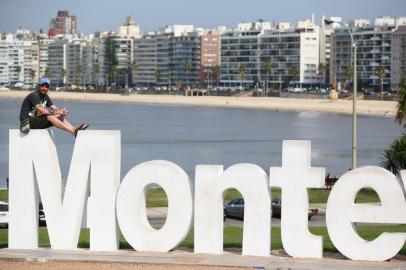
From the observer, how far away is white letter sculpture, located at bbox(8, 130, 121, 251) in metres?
15.1

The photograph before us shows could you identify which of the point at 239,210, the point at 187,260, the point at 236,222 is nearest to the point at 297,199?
the point at 187,260

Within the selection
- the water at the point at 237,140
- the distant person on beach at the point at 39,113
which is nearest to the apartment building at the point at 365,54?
the water at the point at 237,140

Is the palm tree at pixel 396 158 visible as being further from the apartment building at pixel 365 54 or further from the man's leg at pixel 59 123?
the apartment building at pixel 365 54

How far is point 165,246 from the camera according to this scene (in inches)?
590

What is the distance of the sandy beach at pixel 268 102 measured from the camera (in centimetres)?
13125

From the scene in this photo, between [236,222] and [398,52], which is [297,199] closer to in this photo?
[236,222]

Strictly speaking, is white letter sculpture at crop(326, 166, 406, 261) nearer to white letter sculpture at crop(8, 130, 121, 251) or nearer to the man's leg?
white letter sculpture at crop(8, 130, 121, 251)

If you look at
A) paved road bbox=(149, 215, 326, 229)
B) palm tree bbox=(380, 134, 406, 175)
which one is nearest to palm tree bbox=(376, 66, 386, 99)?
palm tree bbox=(380, 134, 406, 175)

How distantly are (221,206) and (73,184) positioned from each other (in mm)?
1891

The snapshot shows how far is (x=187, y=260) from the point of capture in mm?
14469

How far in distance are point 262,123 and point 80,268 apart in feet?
301

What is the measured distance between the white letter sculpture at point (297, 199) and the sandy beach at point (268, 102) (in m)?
107

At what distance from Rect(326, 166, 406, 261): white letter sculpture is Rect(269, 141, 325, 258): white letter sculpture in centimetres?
26

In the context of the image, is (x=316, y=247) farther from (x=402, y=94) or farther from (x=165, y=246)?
(x=402, y=94)
